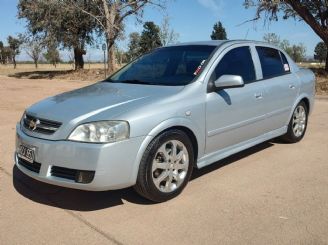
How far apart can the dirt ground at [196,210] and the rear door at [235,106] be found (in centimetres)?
47

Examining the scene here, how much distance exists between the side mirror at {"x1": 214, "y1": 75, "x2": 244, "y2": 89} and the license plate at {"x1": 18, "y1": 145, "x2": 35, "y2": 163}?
2.05 metres

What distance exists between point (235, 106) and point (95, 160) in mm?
1971

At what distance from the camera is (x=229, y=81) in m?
4.71

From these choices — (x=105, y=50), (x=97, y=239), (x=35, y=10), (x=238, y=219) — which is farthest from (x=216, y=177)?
(x=35, y=10)

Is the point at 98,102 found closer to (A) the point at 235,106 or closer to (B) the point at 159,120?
(B) the point at 159,120

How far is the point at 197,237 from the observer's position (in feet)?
11.8

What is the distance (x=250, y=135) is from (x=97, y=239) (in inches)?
105

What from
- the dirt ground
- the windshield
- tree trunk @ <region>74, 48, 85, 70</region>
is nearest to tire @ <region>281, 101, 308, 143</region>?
the dirt ground

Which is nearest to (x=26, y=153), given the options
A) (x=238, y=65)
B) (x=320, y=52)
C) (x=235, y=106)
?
(x=235, y=106)

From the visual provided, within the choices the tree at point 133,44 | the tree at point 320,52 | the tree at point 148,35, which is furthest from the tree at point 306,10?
the tree at point 320,52

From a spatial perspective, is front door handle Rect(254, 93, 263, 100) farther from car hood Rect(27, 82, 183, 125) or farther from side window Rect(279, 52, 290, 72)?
car hood Rect(27, 82, 183, 125)

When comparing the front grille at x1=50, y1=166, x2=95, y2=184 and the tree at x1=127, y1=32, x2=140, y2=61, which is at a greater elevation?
the tree at x1=127, y1=32, x2=140, y2=61

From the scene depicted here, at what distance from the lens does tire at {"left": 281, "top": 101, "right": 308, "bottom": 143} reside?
6.58 meters

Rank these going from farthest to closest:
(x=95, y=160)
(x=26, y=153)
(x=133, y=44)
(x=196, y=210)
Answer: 1. (x=133, y=44)
2. (x=26, y=153)
3. (x=196, y=210)
4. (x=95, y=160)
